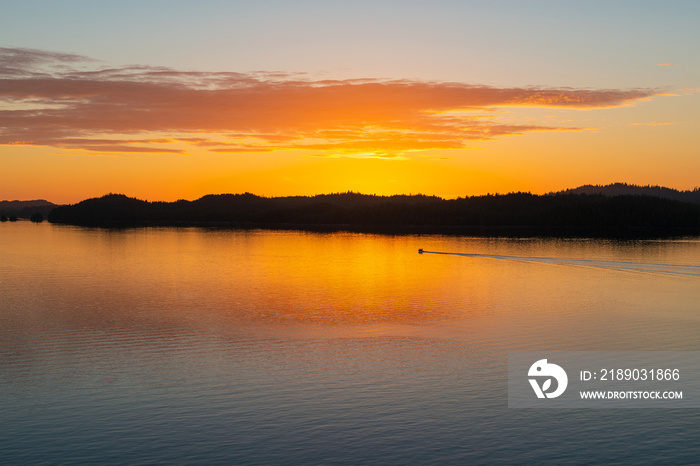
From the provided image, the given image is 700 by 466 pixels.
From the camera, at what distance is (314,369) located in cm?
2533

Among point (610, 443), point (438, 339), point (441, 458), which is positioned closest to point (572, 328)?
point (438, 339)

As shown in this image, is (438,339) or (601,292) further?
(601,292)

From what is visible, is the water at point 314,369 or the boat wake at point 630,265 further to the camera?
the boat wake at point 630,265

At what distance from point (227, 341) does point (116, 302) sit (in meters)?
17.9

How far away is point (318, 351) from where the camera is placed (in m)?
28.8

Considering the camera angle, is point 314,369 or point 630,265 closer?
point 314,369

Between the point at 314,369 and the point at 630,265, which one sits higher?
the point at 630,265

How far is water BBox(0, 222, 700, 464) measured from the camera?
17.4 m

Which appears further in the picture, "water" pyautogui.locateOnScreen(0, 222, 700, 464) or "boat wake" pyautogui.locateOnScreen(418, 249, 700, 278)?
"boat wake" pyautogui.locateOnScreen(418, 249, 700, 278)

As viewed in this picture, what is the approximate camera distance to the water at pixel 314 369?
→ 17359 millimetres

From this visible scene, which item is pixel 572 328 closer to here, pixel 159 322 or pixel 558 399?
pixel 558 399

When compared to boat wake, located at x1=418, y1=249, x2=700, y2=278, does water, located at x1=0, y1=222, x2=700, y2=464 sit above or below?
below

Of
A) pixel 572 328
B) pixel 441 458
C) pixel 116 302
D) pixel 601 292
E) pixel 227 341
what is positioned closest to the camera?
pixel 441 458

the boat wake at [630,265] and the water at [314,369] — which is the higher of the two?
the boat wake at [630,265]
